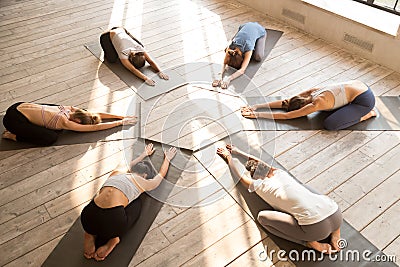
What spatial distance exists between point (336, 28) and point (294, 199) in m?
2.18

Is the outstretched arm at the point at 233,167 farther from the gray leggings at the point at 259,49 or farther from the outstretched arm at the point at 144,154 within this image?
the gray leggings at the point at 259,49

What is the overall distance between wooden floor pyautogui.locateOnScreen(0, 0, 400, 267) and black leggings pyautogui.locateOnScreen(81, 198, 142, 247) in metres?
0.18

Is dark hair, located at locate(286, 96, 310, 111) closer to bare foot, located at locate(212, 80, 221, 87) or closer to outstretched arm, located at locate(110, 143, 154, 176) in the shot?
bare foot, located at locate(212, 80, 221, 87)

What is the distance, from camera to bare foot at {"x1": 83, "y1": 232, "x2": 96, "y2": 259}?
2.07 meters

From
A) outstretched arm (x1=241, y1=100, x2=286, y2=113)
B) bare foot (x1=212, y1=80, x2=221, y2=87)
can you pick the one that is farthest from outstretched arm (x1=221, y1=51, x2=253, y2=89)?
outstretched arm (x1=241, y1=100, x2=286, y2=113)

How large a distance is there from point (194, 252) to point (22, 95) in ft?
6.61

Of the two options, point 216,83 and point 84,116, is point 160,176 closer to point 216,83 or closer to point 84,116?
point 84,116

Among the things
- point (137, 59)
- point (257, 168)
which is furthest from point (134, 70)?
point (257, 168)

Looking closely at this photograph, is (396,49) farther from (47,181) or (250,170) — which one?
(47,181)

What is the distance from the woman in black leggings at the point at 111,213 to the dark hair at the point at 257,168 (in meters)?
0.63

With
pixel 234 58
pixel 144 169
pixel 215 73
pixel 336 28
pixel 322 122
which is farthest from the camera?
pixel 336 28

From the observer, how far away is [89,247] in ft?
6.81

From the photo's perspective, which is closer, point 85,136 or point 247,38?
point 85,136

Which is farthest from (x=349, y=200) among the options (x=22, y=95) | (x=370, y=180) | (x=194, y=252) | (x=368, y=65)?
(x=22, y=95)
